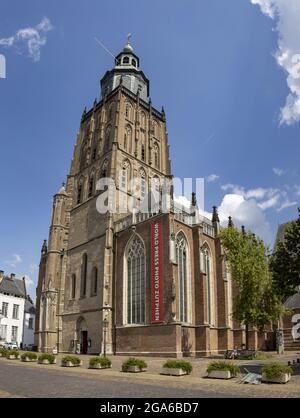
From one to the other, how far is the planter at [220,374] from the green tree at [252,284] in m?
14.0

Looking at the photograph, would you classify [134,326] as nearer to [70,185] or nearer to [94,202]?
[94,202]

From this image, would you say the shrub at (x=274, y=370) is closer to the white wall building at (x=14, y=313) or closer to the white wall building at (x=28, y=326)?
the white wall building at (x=14, y=313)

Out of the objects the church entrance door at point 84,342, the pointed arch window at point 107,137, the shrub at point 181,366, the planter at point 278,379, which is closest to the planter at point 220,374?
the planter at point 278,379

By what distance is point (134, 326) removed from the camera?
34.3 metres

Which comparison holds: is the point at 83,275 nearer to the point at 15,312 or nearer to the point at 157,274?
the point at 157,274

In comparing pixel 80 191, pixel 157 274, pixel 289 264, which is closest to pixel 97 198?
pixel 80 191

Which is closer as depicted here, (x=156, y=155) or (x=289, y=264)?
(x=289, y=264)

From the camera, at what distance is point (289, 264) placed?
21516 millimetres

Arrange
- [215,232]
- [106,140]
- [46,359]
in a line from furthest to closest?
[106,140], [215,232], [46,359]

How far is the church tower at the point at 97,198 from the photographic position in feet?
129

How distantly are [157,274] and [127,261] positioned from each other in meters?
5.35
